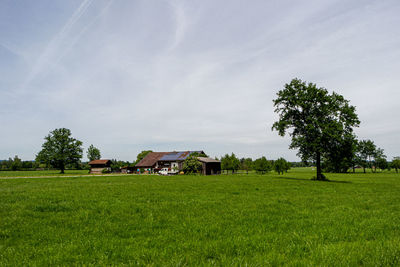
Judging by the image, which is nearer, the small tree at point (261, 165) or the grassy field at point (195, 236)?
the grassy field at point (195, 236)

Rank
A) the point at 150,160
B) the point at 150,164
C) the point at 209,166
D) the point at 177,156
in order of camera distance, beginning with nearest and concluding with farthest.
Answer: the point at 209,166 < the point at 177,156 < the point at 150,164 < the point at 150,160

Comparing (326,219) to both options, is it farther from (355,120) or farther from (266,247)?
(355,120)

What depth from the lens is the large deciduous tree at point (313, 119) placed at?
3456cm

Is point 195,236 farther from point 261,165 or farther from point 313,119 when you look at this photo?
point 261,165

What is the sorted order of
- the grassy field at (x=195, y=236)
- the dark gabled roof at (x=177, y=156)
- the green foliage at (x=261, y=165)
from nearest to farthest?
the grassy field at (x=195, y=236)
the dark gabled roof at (x=177, y=156)
the green foliage at (x=261, y=165)

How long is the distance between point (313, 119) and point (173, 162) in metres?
54.5

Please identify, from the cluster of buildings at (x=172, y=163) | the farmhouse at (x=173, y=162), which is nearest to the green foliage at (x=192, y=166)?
the cluster of buildings at (x=172, y=163)

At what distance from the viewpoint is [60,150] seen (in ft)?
269

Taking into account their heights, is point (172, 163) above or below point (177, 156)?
below

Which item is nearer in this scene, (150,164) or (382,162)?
(150,164)

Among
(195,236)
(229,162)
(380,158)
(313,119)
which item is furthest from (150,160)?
(380,158)

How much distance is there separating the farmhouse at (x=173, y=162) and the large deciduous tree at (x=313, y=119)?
34.6m

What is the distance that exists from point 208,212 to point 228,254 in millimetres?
4483

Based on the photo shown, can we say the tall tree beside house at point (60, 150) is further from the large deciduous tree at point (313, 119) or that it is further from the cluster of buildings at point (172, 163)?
the large deciduous tree at point (313, 119)
